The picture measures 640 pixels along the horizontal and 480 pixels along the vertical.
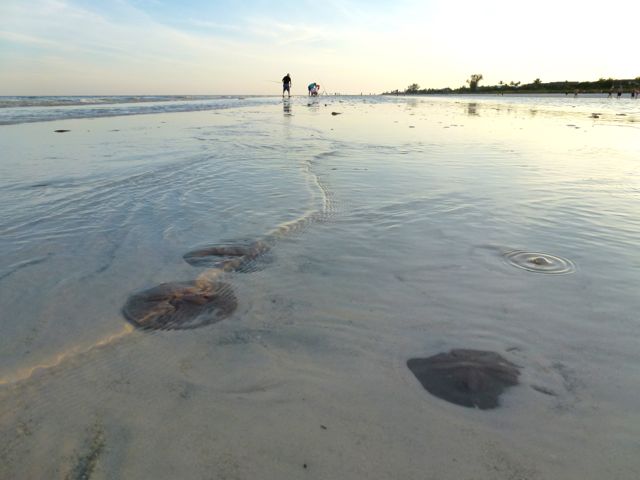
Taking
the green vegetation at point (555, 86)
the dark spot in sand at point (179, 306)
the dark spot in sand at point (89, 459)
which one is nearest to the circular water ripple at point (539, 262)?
the dark spot in sand at point (179, 306)

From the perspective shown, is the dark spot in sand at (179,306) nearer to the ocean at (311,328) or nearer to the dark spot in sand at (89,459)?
the ocean at (311,328)

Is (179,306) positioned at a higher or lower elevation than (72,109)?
lower

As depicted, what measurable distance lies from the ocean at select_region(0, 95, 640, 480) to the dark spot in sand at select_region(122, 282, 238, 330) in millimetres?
21

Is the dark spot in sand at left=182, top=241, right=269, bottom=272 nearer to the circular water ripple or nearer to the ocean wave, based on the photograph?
the circular water ripple

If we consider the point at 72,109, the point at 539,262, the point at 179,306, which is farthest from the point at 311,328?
the point at 72,109

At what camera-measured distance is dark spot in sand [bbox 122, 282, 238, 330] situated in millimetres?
2914

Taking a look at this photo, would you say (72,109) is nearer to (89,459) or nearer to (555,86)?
(89,459)

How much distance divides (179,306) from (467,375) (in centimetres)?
213

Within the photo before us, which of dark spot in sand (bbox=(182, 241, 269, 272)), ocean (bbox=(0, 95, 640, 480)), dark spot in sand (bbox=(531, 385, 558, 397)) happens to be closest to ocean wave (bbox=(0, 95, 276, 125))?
ocean (bbox=(0, 95, 640, 480))

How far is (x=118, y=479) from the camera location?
172 centimetres

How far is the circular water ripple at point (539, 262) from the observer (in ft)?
12.1

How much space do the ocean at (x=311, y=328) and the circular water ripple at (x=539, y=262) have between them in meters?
0.03

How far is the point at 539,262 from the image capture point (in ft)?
12.6

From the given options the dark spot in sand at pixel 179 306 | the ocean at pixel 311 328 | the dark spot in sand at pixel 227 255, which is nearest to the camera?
the ocean at pixel 311 328
